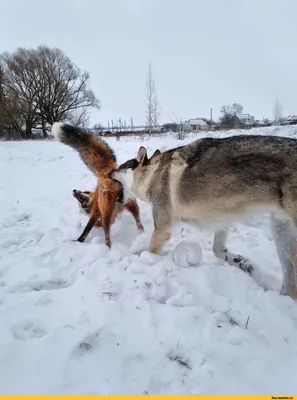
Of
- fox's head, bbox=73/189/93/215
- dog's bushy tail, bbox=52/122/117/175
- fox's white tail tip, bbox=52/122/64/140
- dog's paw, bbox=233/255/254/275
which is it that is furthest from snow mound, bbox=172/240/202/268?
fox's white tail tip, bbox=52/122/64/140

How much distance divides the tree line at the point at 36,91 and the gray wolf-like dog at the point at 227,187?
37.0 metres

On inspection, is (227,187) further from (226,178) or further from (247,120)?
(247,120)

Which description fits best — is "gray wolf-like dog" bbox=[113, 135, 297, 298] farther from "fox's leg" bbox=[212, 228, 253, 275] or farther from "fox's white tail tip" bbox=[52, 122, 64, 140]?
"fox's white tail tip" bbox=[52, 122, 64, 140]

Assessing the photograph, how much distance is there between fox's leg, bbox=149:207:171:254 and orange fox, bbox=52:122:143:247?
769 millimetres

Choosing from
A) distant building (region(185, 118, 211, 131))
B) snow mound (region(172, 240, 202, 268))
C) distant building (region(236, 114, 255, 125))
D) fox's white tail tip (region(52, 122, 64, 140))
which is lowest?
snow mound (region(172, 240, 202, 268))

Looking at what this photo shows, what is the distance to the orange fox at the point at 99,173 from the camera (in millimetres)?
3977

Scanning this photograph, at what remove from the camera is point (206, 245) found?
392 centimetres

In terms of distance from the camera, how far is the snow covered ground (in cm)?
180

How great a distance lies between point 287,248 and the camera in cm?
287

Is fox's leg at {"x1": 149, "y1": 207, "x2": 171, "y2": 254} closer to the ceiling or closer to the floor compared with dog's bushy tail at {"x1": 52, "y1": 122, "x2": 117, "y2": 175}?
closer to the floor

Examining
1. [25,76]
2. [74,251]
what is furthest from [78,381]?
[25,76]

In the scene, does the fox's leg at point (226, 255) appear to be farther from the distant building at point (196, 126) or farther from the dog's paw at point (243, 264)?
the distant building at point (196, 126)

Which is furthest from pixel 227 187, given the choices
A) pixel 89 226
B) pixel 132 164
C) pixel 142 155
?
pixel 89 226

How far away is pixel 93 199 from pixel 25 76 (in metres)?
43.9
